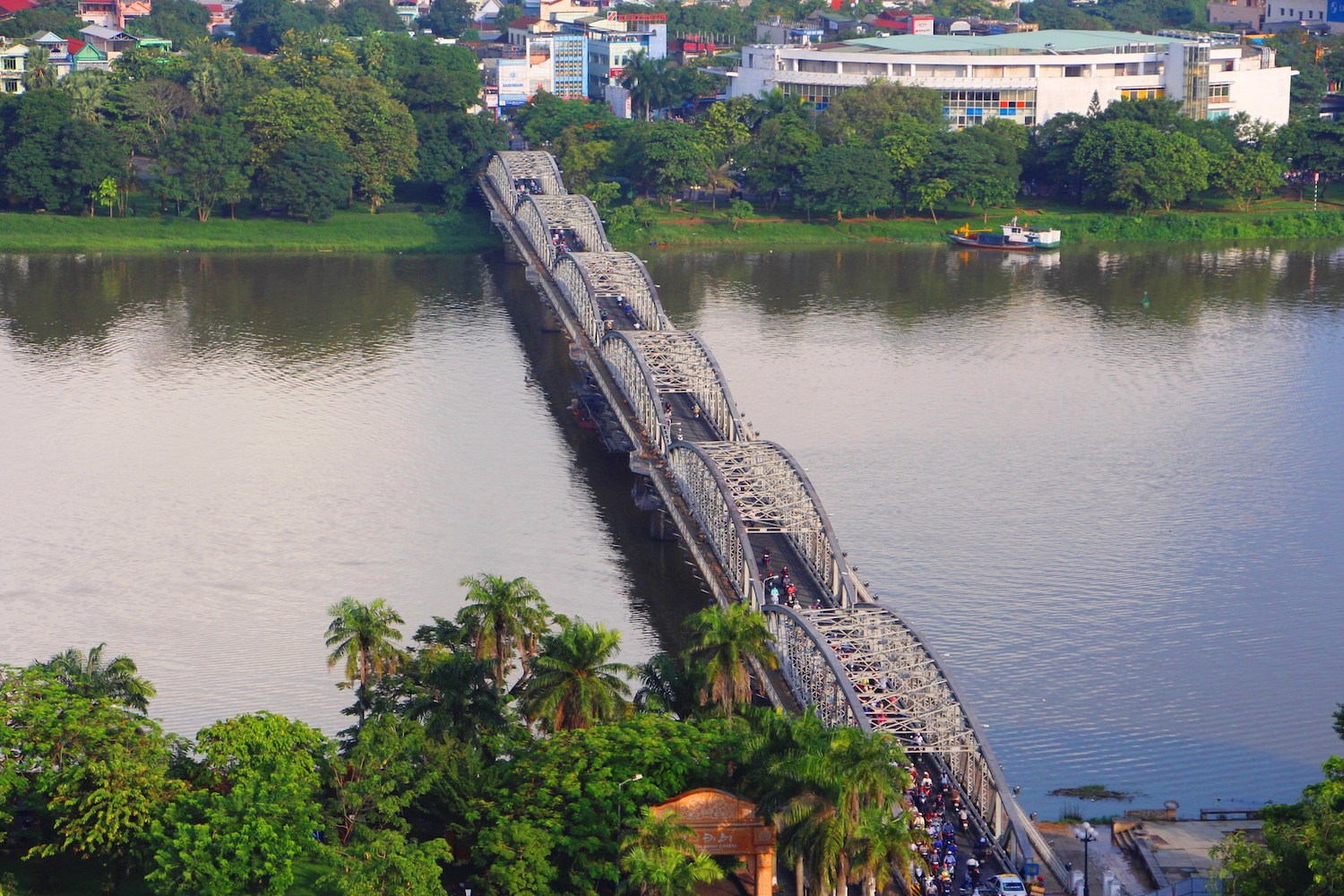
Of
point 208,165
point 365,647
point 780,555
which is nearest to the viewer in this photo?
point 365,647

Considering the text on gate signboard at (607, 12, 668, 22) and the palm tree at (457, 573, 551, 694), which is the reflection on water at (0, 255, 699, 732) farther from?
the text on gate signboard at (607, 12, 668, 22)

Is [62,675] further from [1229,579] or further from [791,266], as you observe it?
[791,266]

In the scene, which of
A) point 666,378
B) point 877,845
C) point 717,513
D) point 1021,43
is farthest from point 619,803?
point 1021,43

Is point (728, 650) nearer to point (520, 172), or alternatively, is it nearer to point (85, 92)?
point (520, 172)

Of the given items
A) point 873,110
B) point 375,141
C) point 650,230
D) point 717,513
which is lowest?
point 717,513

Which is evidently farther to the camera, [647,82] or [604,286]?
[647,82]

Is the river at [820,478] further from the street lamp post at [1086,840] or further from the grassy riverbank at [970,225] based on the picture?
the grassy riverbank at [970,225]

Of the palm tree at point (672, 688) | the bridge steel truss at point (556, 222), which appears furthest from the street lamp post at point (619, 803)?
the bridge steel truss at point (556, 222)

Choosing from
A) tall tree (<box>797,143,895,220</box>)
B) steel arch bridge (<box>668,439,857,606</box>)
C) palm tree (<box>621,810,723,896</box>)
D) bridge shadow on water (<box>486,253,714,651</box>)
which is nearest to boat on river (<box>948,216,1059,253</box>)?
tall tree (<box>797,143,895,220</box>)
